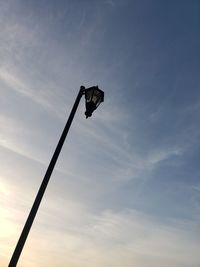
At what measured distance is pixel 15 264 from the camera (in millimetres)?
5688

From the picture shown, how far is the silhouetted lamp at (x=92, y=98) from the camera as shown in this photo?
841cm

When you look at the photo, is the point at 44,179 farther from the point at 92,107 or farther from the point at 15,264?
the point at 92,107

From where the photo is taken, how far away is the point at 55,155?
6996 millimetres

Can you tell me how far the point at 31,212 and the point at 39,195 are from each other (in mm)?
367

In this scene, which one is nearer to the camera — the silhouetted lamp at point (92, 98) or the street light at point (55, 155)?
the street light at point (55, 155)

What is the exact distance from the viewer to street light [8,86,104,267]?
5780 millimetres

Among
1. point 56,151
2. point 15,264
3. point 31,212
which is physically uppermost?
point 56,151

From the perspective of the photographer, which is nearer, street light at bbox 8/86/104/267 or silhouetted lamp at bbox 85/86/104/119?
street light at bbox 8/86/104/267

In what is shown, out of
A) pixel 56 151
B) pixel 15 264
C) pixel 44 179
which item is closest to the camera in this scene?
pixel 15 264

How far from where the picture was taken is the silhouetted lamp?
841 centimetres

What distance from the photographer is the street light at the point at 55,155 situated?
5780 mm

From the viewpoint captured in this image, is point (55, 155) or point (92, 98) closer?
point (55, 155)

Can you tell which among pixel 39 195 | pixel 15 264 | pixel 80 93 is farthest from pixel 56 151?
pixel 15 264

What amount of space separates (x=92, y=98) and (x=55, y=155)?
2.12 m
